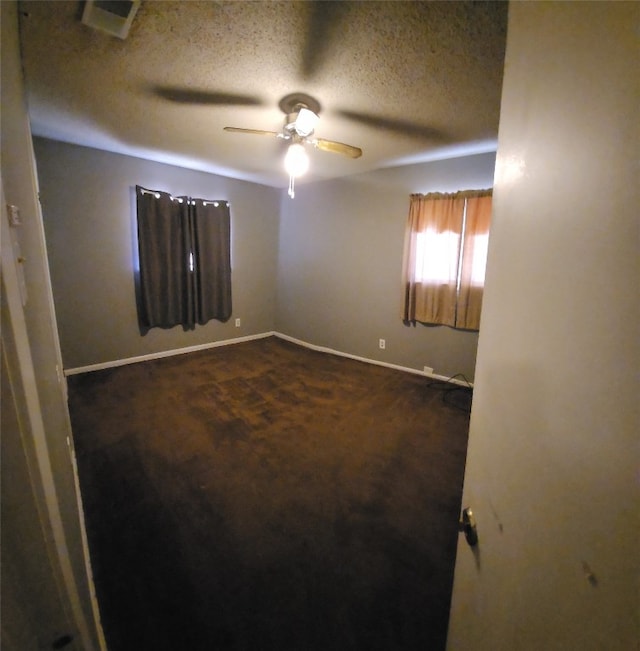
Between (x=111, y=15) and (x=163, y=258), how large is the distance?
8.10ft

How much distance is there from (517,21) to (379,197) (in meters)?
2.91

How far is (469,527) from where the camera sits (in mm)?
640

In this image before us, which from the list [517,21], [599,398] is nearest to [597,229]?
[599,398]

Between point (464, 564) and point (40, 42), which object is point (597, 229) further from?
point (40, 42)


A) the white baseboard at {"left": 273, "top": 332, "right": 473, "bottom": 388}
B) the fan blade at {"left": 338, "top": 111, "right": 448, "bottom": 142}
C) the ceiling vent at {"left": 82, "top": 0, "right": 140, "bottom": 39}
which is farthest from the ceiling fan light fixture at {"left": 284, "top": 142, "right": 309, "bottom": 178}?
the white baseboard at {"left": 273, "top": 332, "right": 473, "bottom": 388}

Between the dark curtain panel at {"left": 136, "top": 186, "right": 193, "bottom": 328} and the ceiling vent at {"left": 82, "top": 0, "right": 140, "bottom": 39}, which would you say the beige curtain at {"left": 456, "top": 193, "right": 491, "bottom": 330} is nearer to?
the ceiling vent at {"left": 82, "top": 0, "right": 140, "bottom": 39}

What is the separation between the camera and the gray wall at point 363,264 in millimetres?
2994

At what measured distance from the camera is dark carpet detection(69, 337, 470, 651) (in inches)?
41.1

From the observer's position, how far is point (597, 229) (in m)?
0.33

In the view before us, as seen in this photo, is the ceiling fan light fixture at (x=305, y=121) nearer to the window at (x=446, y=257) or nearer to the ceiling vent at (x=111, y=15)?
the ceiling vent at (x=111, y=15)

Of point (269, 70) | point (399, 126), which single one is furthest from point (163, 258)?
point (399, 126)

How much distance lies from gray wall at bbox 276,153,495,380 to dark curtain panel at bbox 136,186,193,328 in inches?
59.6

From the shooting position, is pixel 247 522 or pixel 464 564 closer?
pixel 464 564

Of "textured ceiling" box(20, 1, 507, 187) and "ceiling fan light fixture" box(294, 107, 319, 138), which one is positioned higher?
"textured ceiling" box(20, 1, 507, 187)
